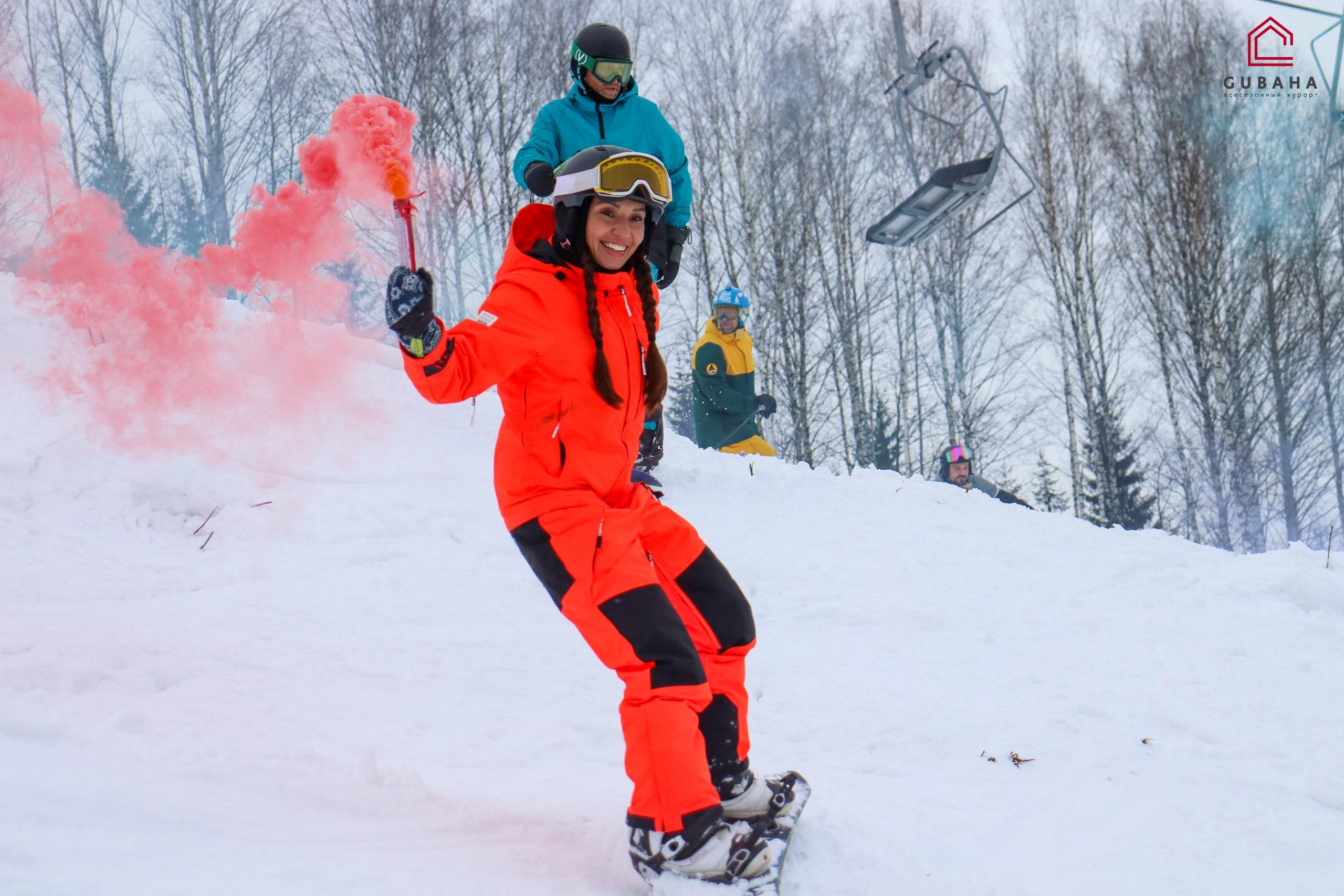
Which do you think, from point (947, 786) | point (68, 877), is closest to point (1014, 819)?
point (947, 786)

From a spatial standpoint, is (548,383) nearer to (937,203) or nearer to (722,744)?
(722,744)

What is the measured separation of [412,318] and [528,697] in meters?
1.66

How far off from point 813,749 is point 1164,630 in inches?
78.6

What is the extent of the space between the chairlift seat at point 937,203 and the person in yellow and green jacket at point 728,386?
4.51 feet

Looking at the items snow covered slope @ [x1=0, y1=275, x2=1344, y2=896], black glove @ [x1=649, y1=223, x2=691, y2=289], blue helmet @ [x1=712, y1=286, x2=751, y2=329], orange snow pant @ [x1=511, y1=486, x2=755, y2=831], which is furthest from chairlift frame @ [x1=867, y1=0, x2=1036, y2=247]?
orange snow pant @ [x1=511, y1=486, x2=755, y2=831]

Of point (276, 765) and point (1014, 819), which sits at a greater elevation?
point (276, 765)

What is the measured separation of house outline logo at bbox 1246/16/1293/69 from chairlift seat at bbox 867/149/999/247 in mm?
11398

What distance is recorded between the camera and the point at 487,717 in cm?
288

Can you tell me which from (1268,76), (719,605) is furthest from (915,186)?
(719,605)

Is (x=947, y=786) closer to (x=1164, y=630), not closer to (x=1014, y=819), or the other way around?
(x=1014, y=819)

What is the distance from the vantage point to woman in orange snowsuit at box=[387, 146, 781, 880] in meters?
1.86

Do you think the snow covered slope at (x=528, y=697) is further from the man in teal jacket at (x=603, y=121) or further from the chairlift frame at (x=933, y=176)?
the chairlift frame at (x=933, y=176)

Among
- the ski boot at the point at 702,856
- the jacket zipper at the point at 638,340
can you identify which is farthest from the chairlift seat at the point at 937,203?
the ski boot at the point at 702,856

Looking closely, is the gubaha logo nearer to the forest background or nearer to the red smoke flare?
the forest background
